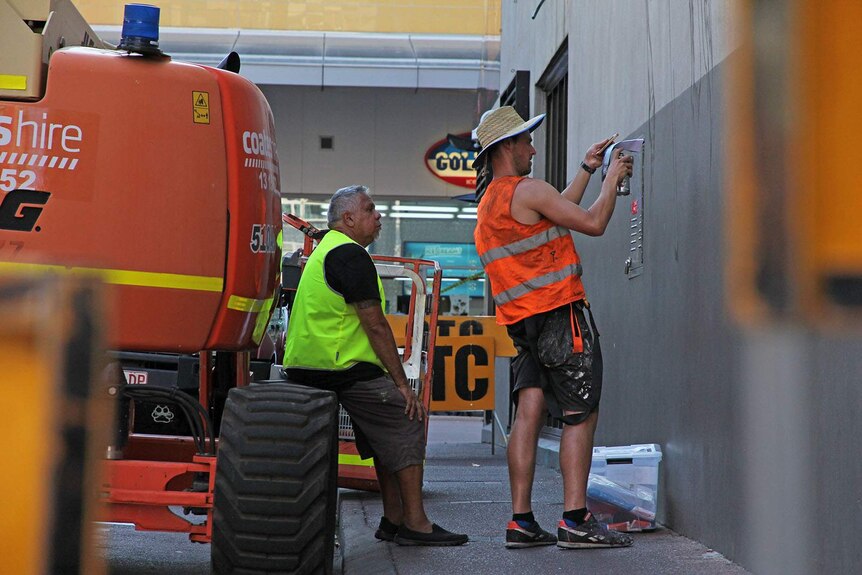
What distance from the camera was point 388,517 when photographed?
6.27 m

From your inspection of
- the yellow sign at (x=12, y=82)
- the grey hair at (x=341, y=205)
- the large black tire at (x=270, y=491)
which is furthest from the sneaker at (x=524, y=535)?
the yellow sign at (x=12, y=82)

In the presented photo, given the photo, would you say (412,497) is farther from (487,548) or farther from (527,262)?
(527,262)

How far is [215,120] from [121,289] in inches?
28.7

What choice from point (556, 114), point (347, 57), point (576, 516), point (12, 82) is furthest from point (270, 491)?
point (347, 57)

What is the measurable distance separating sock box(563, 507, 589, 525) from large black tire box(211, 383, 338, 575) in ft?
3.86

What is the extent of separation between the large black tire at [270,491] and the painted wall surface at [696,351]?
1.60m

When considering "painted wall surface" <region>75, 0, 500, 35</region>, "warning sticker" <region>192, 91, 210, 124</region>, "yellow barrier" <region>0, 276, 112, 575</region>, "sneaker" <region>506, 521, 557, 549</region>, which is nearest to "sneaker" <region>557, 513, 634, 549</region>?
"sneaker" <region>506, 521, 557, 549</region>

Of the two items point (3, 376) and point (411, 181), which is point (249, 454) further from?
point (411, 181)

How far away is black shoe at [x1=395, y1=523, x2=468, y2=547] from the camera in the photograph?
19.6 feet

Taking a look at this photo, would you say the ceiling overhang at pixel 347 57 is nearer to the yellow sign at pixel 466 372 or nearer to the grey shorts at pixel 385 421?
the yellow sign at pixel 466 372

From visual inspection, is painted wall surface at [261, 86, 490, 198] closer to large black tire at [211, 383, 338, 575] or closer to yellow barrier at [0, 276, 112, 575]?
large black tire at [211, 383, 338, 575]

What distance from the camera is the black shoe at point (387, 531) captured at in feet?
20.4

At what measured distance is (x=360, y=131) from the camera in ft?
78.3

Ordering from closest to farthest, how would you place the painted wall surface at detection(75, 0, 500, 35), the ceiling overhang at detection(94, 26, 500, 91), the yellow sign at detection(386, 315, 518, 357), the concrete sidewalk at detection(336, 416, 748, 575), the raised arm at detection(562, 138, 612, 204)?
the concrete sidewalk at detection(336, 416, 748, 575)
the raised arm at detection(562, 138, 612, 204)
the yellow sign at detection(386, 315, 518, 357)
the ceiling overhang at detection(94, 26, 500, 91)
the painted wall surface at detection(75, 0, 500, 35)
